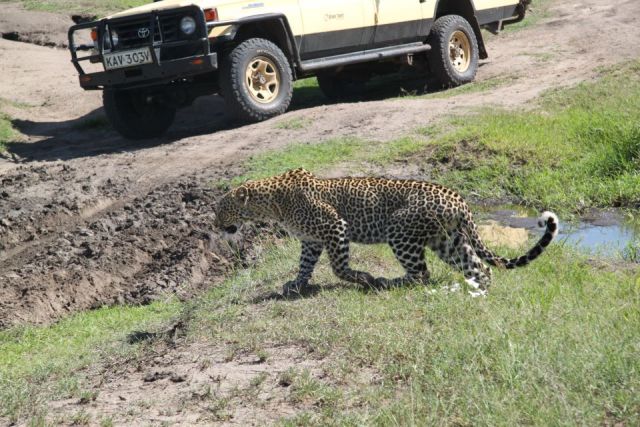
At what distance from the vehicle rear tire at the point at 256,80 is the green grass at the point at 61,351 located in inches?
205

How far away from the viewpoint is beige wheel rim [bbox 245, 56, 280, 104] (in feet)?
47.0

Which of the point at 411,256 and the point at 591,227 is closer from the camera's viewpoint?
the point at 411,256

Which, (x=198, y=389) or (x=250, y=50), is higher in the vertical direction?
(x=250, y=50)

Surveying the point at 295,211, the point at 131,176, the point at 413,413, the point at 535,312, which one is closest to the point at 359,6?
the point at 131,176

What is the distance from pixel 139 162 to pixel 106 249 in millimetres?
2984

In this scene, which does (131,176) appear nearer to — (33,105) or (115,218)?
(115,218)

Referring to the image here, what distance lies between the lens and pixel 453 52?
16.9 metres

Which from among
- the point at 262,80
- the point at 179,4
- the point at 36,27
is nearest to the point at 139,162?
the point at 179,4

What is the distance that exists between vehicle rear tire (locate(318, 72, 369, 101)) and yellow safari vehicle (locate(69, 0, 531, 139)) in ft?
0.08

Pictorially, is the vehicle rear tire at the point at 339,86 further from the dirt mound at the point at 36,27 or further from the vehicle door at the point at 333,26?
the dirt mound at the point at 36,27

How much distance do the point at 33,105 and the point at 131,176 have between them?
5.44 metres

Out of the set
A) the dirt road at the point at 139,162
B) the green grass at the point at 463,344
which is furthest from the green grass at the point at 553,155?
the green grass at the point at 463,344

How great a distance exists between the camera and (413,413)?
5.51 metres

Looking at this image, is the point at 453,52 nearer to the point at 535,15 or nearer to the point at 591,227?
the point at 535,15
